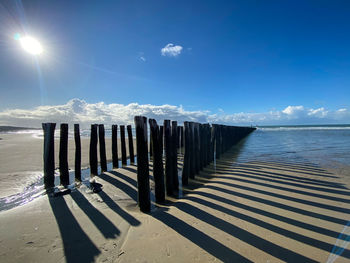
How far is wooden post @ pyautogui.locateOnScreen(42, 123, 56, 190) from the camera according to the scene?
201 inches

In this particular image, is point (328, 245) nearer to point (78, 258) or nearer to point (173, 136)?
point (78, 258)

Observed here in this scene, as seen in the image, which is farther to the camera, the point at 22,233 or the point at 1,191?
the point at 1,191

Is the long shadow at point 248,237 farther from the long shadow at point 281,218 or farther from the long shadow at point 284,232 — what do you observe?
the long shadow at point 281,218

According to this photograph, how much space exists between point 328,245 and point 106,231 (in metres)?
3.08

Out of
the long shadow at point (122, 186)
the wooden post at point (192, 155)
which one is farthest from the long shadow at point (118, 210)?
the wooden post at point (192, 155)

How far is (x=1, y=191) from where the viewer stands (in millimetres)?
4609

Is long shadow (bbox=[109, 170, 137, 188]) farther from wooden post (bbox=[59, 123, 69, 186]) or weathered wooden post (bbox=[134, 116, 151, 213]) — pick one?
weathered wooden post (bbox=[134, 116, 151, 213])

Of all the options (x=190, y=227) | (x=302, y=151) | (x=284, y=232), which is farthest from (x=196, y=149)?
(x=302, y=151)

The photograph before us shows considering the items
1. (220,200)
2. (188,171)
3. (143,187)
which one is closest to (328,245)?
(220,200)

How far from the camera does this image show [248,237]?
8.26ft

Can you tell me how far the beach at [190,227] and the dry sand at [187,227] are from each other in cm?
1

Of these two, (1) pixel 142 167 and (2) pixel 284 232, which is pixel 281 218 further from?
(1) pixel 142 167

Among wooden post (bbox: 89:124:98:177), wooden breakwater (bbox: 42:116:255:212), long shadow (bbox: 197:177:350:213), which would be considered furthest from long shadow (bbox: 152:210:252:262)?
wooden post (bbox: 89:124:98:177)

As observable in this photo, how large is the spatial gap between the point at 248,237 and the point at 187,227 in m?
0.90
